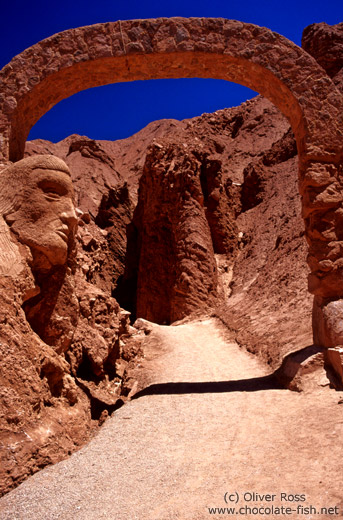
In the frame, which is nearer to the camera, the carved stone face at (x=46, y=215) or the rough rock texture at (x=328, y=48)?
the carved stone face at (x=46, y=215)

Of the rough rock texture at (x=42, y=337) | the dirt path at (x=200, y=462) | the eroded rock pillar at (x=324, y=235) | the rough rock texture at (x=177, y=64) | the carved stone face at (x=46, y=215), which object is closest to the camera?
the dirt path at (x=200, y=462)

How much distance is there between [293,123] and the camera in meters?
6.00

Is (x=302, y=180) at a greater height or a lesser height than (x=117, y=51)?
lesser

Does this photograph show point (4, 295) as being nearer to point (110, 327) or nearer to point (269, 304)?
point (110, 327)

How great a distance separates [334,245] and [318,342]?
1.25 metres

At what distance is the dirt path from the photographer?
243 centimetres

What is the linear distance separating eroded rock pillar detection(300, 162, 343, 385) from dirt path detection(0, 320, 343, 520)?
1135 mm

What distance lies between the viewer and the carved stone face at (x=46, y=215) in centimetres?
422

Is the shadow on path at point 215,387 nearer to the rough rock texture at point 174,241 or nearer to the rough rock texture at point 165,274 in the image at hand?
the rough rock texture at point 165,274

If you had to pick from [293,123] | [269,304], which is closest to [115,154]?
[269,304]

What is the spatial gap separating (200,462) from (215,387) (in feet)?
7.65

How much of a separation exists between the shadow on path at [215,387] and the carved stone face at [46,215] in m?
2.14

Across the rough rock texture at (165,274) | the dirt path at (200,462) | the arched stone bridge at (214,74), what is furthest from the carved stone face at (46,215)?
the dirt path at (200,462)

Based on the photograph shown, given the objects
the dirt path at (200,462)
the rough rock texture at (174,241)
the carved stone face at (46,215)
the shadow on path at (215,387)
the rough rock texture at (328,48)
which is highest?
the rough rock texture at (328,48)
